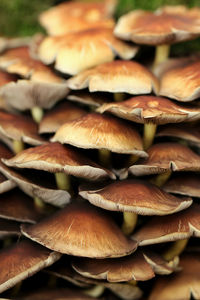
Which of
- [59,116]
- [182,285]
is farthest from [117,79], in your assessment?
[182,285]

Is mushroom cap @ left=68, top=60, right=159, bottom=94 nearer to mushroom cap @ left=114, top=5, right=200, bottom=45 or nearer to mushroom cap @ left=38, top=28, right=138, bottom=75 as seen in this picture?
mushroom cap @ left=38, top=28, right=138, bottom=75

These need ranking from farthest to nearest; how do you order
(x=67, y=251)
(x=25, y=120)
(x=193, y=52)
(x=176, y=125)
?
(x=193, y=52)
(x=25, y=120)
(x=176, y=125)
(x=67, y=251)

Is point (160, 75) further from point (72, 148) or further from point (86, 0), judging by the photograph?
point (86, 0)

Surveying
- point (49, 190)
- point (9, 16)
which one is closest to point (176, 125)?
point (49, 190)

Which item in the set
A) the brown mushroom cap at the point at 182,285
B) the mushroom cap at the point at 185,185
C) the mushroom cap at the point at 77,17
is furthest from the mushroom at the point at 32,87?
the brown mushroom cap at the point at 182,285

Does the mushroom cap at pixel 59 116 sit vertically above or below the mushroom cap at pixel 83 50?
below

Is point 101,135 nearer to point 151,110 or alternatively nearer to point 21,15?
point 151,110

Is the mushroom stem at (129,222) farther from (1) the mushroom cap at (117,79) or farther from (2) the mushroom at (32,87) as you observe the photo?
(2) the mushroom at (32,87)
